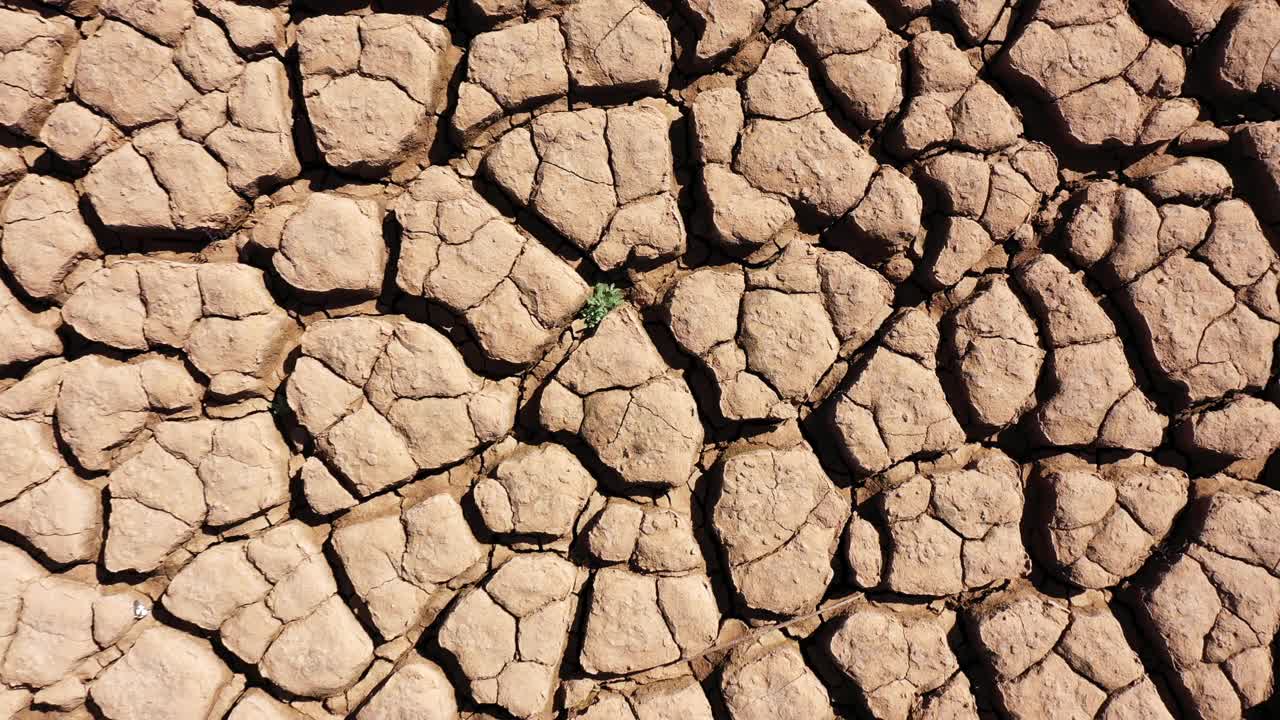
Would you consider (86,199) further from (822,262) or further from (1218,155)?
(1218,155)

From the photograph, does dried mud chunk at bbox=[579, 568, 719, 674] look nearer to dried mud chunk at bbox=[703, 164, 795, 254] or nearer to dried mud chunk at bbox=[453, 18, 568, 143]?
dried mud chunk at bbox=[703, 164, 795, 254]

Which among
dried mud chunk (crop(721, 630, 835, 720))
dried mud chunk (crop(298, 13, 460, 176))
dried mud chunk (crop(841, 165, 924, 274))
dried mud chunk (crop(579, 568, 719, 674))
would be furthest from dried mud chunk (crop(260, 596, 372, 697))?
dried mud chunk (crop(841, 165, 924, 274))

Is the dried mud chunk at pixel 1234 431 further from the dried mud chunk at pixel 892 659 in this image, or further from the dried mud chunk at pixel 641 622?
the dried mud chunk at pixel 641 622

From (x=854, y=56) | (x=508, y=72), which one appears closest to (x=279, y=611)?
(x=508, y=72)

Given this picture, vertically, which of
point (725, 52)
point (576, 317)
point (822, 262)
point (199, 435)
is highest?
point (725, 52)

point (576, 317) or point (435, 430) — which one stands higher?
point (576, 317)

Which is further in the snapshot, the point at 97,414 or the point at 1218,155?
the point at 1218,155

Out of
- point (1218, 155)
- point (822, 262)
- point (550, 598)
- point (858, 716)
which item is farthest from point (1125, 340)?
point (550, 598)

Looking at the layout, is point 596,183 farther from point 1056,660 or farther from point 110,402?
point 1056,660
